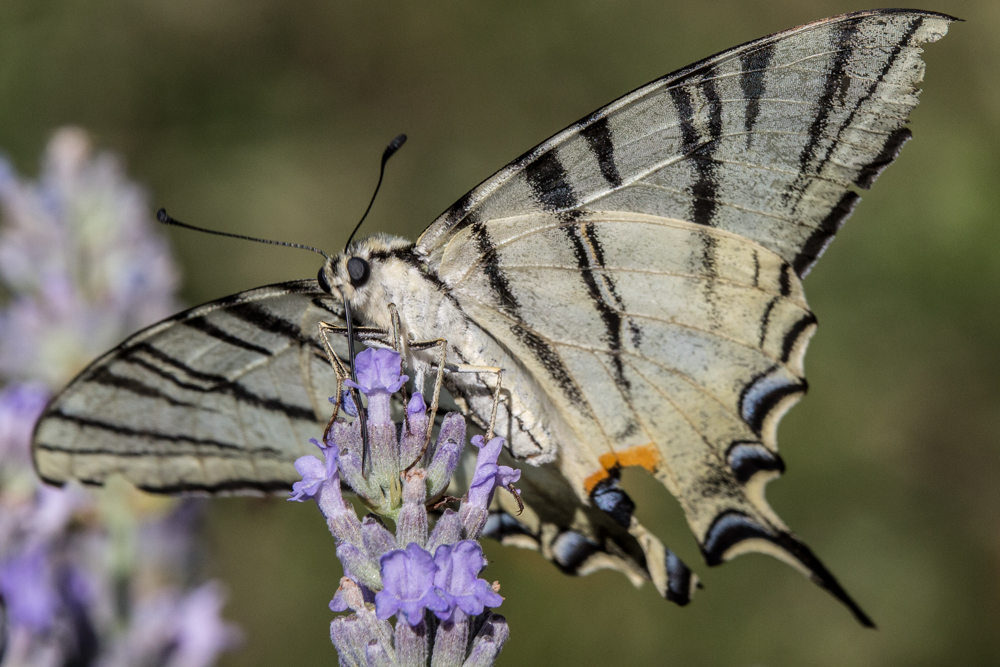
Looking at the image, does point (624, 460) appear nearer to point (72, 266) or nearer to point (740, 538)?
point (740, 538)

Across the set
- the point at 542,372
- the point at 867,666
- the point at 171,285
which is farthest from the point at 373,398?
the point at 867,666

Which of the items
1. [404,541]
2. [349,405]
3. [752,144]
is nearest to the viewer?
[404,541]

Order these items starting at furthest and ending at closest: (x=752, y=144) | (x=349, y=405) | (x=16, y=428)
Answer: (x=16, y=428), (x=752, y=144), (x=349, y=405)

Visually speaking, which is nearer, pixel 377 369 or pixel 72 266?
pixel 377 369

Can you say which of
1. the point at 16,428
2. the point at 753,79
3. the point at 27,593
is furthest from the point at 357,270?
the point at 16,428

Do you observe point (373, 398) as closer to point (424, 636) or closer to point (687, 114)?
point (424, 636)

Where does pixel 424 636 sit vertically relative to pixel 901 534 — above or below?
above

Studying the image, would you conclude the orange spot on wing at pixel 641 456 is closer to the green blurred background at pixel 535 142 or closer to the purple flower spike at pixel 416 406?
the purple flower spike at pixel 416 406

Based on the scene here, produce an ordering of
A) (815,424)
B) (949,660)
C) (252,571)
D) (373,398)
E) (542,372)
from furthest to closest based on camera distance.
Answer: (815,424)
(252,571)
(949,660)
(542,372)
(373,398)
